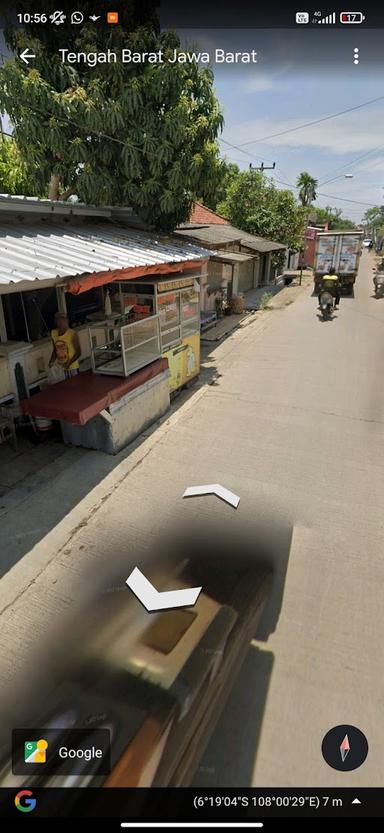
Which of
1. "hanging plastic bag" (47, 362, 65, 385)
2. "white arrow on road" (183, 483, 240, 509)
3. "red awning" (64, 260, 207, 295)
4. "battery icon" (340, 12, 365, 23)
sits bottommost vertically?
"white arrow on road" (183, 483, 240, 509)

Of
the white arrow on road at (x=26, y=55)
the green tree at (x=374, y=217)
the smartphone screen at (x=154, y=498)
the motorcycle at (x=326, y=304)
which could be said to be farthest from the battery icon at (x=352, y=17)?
the green tree at (x=374, y=217)

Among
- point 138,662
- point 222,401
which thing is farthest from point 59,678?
point 222,401

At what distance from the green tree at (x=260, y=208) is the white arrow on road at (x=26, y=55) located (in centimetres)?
1983

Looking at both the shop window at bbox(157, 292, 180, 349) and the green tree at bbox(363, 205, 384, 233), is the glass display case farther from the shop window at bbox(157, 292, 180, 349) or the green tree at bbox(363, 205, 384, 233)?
the green tree at bbox(363, 205, 384, 233)

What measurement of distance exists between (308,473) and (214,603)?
9.37 ft

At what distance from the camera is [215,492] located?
5.64 meters

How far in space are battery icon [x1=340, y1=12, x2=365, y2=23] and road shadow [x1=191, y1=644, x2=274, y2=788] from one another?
4945 millimetres

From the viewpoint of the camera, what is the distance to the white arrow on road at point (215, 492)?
18.0ft

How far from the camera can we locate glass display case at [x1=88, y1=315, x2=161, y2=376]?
6.97 meters

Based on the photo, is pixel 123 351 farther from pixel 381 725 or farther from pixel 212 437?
pixel 381 725

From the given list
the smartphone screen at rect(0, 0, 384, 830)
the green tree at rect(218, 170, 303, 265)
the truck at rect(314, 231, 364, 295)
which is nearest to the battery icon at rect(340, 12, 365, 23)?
the smartphone screen at rect(0, 0, 384, 830)

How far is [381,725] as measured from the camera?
2949mm
